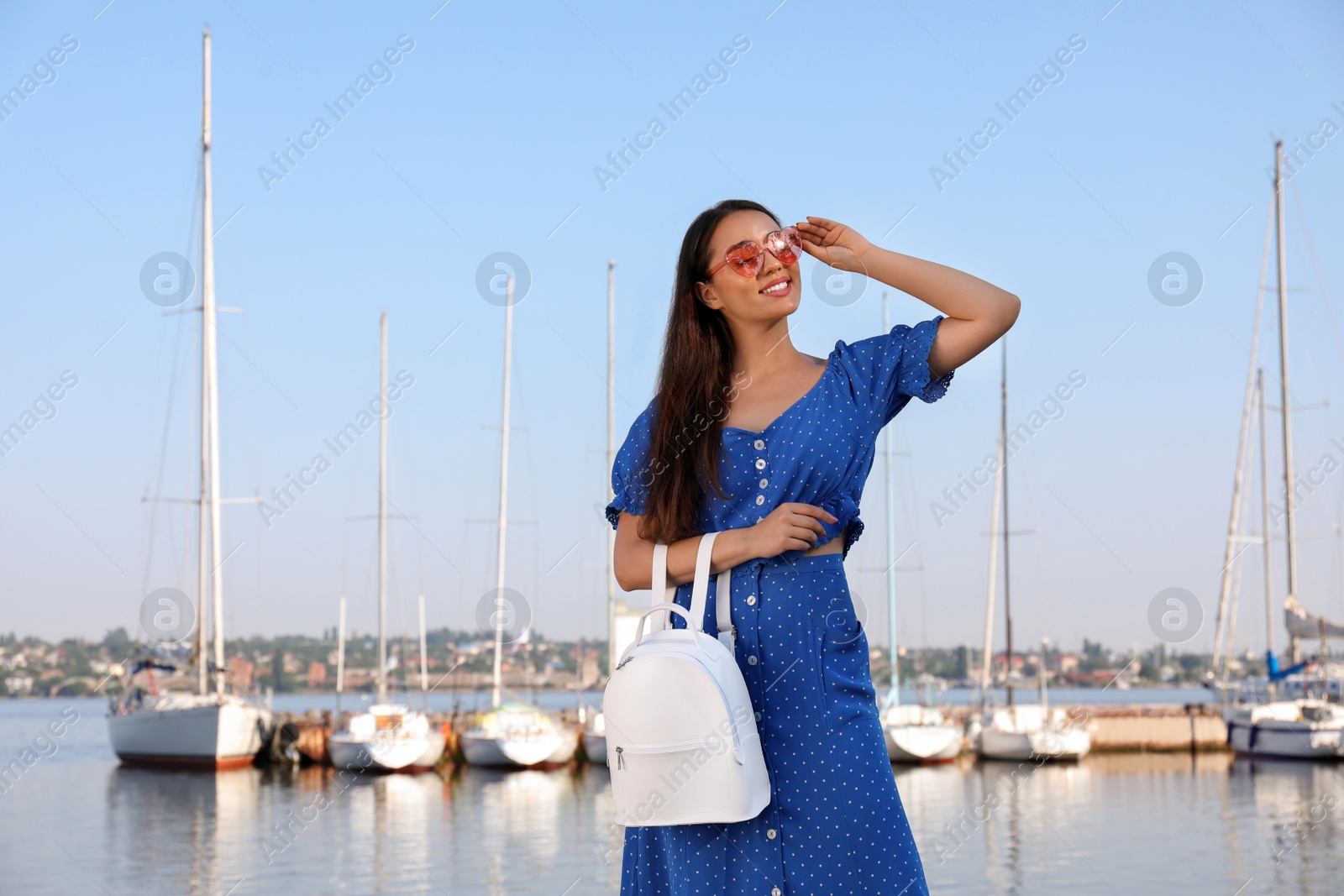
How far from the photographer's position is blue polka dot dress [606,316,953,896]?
6.34ft

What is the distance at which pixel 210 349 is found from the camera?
30.3m

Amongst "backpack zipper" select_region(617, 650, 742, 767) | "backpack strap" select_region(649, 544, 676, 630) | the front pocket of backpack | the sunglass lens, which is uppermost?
the sunglass lens

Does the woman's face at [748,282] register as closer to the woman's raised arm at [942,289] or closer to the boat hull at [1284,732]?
the woman's raised arm at [942,289]

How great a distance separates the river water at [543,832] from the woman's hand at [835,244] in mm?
10488

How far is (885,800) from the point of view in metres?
1.94

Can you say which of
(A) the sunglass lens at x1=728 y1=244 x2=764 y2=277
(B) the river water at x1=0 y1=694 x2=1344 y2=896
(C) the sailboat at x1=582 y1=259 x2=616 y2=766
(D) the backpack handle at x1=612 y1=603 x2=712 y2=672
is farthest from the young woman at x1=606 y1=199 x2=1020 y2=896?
(C) the sailboat at x1=582 y1=259 x2=616 y2=766

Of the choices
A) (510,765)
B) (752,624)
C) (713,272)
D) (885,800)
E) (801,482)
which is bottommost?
(510,765)

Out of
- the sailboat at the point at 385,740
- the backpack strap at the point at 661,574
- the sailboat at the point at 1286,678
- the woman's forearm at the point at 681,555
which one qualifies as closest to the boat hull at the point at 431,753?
the sailboat at the point at 385,740

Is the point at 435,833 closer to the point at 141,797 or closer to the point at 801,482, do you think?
the point at 141,797

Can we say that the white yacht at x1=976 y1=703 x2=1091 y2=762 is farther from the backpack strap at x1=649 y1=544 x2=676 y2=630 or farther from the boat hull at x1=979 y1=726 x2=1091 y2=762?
the backpack strap at x1=649 y1=544 x2=676 y2=630

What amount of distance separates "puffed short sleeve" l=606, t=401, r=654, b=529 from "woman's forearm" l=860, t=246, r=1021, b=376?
1.49ft

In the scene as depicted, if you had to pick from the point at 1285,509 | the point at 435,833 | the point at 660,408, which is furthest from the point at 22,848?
the point at 1285,509

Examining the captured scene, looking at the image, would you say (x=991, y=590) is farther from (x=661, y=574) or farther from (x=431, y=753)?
(x=661, y=574)

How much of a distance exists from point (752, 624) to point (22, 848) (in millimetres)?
18545
